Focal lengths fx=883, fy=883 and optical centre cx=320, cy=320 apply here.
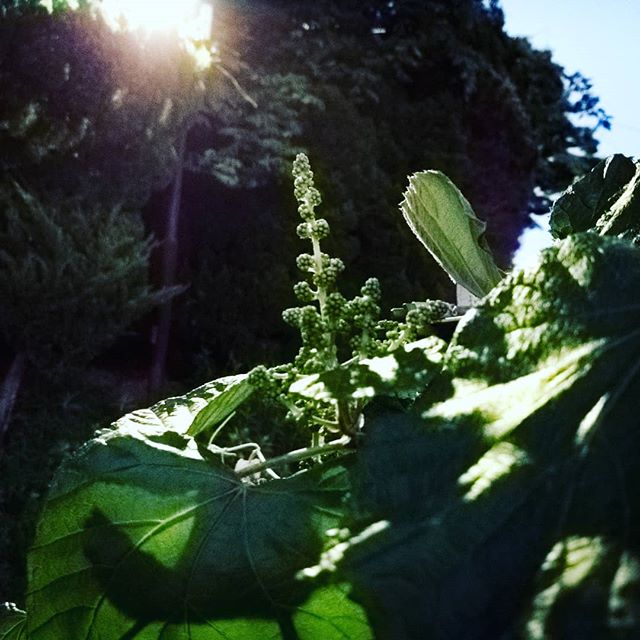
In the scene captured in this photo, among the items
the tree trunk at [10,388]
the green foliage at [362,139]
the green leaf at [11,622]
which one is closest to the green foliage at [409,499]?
the green leaf at [11,622]

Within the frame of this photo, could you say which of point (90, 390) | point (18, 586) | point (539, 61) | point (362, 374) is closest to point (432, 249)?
point (362, 374)

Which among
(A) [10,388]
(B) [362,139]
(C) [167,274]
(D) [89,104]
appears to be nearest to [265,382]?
(A) [10,388]

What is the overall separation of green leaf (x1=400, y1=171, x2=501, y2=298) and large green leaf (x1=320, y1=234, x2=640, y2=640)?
0.12 m

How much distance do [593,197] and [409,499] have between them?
8.8 inches

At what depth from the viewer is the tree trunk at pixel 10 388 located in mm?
6052

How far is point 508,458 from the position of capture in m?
0.19

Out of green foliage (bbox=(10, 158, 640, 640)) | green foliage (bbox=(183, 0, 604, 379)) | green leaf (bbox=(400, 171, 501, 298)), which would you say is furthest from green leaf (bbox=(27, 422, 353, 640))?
green foliage (bbox=(183, 0, 604, 379))

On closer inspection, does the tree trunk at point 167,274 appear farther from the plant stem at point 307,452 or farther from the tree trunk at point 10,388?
the plant stem at point 307,452

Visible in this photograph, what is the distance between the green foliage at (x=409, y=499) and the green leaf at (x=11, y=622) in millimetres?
115

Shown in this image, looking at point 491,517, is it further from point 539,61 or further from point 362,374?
point 539,61

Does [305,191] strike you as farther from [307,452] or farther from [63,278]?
[63,278]

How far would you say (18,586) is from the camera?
4.79 meters

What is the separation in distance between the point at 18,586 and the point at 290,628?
4.97 m

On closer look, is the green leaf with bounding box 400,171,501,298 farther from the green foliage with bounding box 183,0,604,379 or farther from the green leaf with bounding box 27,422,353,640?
the green foliage with bounding box 183,0,604,379
